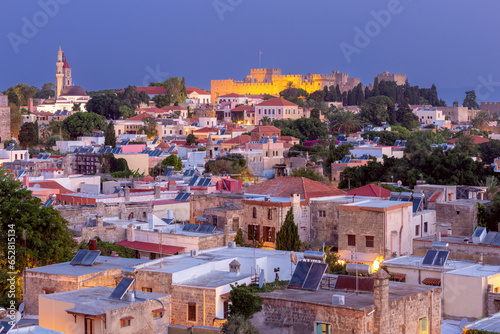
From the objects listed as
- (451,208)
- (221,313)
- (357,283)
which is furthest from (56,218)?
(451,208)

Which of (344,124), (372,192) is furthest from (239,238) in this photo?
(344,124)

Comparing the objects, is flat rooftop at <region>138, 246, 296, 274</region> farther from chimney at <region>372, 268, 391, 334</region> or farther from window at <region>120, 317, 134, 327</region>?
→ chimney at <region>372, 268, 391, 334</region>

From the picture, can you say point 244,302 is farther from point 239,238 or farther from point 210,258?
point 239,238

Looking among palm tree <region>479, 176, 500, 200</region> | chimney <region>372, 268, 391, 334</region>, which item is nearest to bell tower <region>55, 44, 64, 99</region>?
palm tree <region>479, 176, 500, 200</region>

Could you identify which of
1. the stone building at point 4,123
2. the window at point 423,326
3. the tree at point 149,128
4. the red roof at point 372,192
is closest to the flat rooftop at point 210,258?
the window at point 423,326

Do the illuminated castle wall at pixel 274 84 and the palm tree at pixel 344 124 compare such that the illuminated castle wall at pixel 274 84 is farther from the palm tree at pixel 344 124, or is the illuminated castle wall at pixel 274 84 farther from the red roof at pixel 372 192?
the red roof at pixel 372 192

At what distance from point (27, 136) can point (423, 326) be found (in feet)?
145

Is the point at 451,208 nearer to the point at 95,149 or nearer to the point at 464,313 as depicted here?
the point at 464,313

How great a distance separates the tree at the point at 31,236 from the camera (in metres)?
14.5

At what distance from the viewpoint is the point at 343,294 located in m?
9.58

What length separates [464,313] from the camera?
39.7ft

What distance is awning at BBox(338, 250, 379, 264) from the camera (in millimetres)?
15406

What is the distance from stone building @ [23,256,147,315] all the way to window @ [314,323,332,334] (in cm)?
391

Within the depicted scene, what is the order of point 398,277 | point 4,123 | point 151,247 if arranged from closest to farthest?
point 398,277, point 151,247, point 4,123
